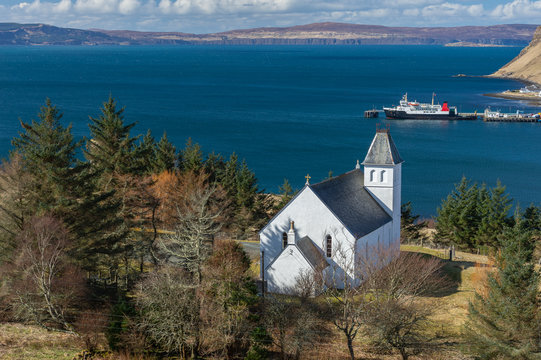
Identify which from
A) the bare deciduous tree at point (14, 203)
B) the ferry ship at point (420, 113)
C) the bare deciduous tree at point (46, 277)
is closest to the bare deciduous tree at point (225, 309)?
the bare deciduous tree at point (46, 277)

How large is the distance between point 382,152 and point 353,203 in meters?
4.29

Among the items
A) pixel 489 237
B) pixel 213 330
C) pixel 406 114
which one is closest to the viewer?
pixel 213 330

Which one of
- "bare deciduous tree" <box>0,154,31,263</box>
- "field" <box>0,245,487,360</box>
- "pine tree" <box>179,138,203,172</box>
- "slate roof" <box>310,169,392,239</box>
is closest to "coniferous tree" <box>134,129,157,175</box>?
"pine tree" <box>179,138,203,172</box>

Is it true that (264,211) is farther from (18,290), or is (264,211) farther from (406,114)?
(406,114)

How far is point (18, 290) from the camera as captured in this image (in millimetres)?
28766

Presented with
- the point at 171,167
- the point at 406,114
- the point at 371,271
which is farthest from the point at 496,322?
the point at 406,114

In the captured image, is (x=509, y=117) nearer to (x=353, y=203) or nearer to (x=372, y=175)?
(x=372, y=175)

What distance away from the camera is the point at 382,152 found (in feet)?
132

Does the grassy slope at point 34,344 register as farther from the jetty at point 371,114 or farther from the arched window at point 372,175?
the jetty at point 371,114

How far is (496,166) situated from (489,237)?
162 ft

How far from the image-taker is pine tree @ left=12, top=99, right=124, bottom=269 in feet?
106

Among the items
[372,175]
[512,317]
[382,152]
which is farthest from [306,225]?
[512,317]

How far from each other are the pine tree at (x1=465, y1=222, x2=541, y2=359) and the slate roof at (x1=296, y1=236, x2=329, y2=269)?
10225 millimetres

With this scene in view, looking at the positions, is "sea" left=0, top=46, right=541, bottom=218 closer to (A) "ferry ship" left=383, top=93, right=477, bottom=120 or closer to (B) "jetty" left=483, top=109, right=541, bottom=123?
(B) "jetty" left=483, top=109, right=541, bottom=123
